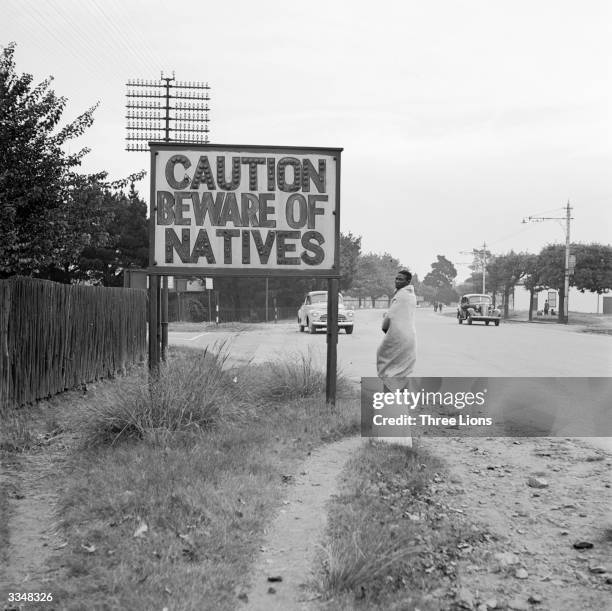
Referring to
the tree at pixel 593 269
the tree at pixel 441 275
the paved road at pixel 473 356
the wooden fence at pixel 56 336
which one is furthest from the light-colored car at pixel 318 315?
the tree at pixel 441 275

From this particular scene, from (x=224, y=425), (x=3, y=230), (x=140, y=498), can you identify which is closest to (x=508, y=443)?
(x=224, y=425)

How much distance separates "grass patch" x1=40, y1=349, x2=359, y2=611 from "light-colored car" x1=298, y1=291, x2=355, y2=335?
18.5m

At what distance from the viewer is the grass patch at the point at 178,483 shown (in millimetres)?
3607

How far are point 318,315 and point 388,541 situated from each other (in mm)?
23627

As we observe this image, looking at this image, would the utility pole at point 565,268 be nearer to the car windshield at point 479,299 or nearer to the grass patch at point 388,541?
the car windshield at point 479,299

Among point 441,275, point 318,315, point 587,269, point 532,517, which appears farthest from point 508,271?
point 441,275

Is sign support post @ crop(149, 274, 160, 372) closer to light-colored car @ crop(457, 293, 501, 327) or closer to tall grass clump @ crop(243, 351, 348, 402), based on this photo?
tall grass clump @ crop(243, 351, 348, 402)

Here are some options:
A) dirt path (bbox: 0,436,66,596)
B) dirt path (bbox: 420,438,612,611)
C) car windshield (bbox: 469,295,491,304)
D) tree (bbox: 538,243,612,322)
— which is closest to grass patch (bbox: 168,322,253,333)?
car windshield (bbox: 469,295,491,304)

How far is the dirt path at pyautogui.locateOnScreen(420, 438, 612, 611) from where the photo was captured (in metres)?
3.72

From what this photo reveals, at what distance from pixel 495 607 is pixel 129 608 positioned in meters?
1.86

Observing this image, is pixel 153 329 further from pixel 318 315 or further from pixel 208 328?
pixel 208 328

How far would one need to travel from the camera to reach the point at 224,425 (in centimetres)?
683

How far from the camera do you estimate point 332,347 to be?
846cm

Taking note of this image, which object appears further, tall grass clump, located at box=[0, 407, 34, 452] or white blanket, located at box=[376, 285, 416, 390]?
tall grass clump, located at box=[0, 407, 34, 452]
